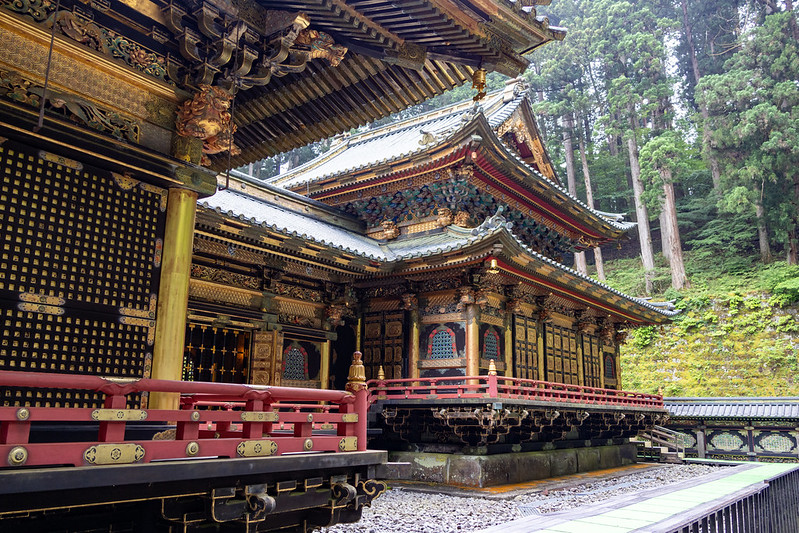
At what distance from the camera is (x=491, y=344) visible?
16.3 m

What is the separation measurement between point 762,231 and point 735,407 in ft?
55.4

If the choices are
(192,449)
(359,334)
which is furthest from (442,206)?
(192,449)

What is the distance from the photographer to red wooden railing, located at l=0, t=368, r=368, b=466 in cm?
379

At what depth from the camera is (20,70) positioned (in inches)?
222

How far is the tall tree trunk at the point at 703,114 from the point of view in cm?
3550

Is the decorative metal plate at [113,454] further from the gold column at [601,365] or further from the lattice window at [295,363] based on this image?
the gold column at [601,365]

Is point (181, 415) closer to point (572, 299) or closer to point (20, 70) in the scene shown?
point (20, 70)

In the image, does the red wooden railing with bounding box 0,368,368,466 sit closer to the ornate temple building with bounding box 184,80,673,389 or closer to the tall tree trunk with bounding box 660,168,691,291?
the ornate temple building with bounding box 184,80,673,389

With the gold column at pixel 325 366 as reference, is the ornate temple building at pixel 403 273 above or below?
above

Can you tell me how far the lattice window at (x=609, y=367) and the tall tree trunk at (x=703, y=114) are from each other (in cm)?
1799

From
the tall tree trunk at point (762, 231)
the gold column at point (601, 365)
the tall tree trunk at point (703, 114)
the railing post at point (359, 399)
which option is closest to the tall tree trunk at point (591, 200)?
the tall tree trunk at point (703, 114)

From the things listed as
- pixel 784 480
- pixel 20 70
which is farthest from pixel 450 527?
pixel 20 70

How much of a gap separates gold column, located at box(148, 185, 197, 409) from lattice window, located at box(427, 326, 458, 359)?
32.0ft

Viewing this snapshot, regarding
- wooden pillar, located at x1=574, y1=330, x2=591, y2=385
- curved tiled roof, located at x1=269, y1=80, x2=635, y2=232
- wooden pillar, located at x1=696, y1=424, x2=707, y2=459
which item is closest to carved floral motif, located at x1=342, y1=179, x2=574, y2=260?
curved tiled roof, located at x1=269, y1=80, x2=635, y2=232
